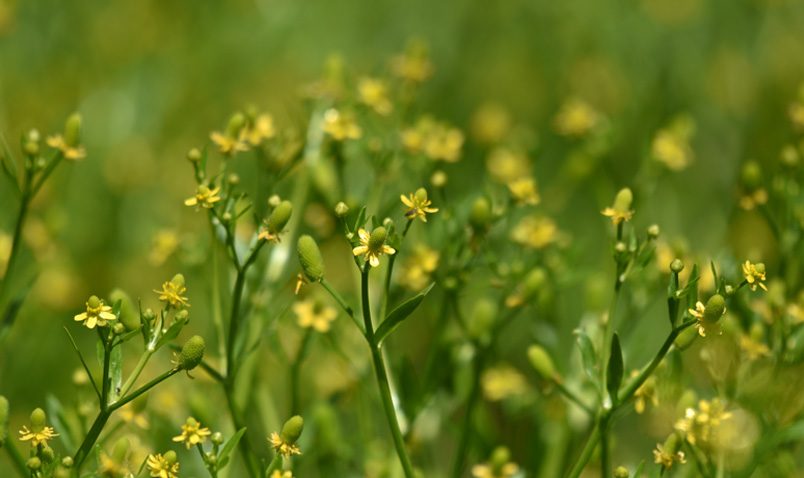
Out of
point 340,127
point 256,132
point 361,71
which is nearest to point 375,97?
point 340,127

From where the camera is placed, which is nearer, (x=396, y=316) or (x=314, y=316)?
(x=396, y=316)

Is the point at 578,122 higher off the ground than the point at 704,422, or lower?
higher

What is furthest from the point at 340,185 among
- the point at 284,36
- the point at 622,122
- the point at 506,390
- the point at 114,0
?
the point at 114,0

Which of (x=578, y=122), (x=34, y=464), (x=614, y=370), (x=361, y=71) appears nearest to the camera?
(x=34, y=464)

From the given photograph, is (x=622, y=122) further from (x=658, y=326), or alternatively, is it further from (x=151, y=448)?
(x=151, y=448)

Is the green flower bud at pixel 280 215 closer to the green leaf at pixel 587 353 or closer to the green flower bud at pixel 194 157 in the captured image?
the green flower bud at pixel 194 157

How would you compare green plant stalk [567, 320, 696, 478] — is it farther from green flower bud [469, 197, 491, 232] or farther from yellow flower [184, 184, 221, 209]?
yellow flower [184, 184, 221, 209]

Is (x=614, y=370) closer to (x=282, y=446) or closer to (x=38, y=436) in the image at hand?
(x=282, y=446)
